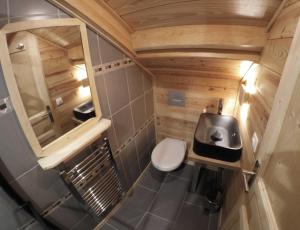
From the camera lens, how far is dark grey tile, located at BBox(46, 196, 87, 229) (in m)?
1.15

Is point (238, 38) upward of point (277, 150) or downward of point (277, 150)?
upward

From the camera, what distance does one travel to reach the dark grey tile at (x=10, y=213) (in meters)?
0.85

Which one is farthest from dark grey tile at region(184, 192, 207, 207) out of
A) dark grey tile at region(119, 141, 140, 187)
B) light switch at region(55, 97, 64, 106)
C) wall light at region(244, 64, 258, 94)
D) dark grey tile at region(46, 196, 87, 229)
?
light switch at region(55, 97, 64, 106)

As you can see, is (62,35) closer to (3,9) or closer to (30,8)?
(30,8)

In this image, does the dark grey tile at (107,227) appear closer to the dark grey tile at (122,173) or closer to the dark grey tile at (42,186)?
the dark grey tile at (122,173)

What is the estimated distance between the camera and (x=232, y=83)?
1690mm

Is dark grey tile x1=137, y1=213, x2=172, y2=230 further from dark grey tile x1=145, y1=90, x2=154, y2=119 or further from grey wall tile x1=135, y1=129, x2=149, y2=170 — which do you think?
dark grey tile x1=145, y1=90, x2=154, y2=119

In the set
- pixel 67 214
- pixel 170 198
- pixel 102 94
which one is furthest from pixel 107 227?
pixel 102 94

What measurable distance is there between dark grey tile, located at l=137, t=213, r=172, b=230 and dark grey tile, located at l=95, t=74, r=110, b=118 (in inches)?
48.2

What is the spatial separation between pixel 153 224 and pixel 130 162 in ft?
2.28

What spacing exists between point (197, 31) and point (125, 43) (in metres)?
0.59

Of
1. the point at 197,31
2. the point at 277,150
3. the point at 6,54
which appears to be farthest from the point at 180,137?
the point at 6,54

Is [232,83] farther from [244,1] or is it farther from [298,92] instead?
[298,92]

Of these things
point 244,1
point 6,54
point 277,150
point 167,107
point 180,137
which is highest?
point 244,1
